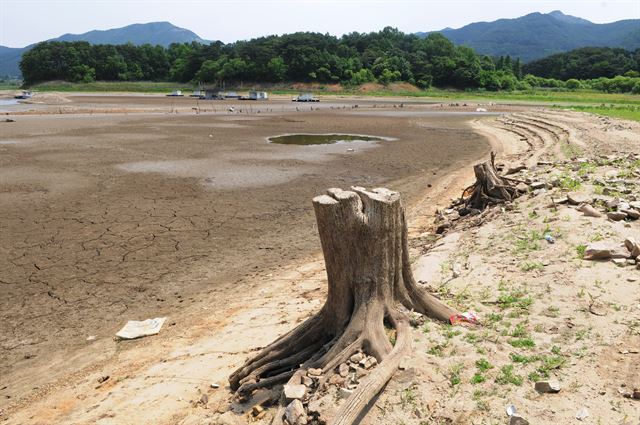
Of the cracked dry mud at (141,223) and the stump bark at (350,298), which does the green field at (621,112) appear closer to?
the cracked dry mud at (141,223)

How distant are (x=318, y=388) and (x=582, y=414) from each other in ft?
7.11

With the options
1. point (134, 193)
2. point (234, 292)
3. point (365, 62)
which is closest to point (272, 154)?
point (134, 193)

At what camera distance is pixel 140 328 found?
23.1ft

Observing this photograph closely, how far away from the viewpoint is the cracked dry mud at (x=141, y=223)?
7324 millimetres

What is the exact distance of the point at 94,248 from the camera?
33.6ft

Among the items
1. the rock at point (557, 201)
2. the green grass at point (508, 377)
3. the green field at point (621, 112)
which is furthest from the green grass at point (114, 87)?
the green grass at point (508, 377)

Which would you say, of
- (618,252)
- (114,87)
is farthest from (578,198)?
(114,87)

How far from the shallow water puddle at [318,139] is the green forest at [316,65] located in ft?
232

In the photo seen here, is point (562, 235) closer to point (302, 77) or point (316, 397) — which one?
point (316, 397)

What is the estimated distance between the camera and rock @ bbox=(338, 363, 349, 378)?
14.4 feet

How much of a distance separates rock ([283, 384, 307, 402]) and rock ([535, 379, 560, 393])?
6.67 feet

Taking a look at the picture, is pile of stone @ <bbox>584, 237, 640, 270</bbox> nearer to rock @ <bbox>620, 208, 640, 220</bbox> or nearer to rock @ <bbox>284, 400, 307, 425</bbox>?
rock @ <bbox>620, 208, 640, 220</bbox>

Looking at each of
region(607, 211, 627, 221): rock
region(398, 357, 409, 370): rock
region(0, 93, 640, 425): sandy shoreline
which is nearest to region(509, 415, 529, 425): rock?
region(0, 93, 640, 425): sandy shoreline

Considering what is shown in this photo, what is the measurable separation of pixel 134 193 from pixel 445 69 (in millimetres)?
94129
